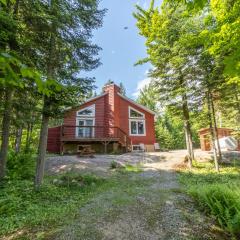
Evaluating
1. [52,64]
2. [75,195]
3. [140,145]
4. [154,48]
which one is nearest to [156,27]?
[154,48]

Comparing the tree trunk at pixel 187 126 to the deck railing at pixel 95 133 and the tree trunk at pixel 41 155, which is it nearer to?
the deck railing at pixel 95 133

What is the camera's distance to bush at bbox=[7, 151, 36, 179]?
8041mm

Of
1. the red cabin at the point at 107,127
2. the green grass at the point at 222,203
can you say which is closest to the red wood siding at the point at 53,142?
the red cabin at the point at 107,127

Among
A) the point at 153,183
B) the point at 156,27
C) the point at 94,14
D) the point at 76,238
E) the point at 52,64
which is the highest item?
the point at 156,27

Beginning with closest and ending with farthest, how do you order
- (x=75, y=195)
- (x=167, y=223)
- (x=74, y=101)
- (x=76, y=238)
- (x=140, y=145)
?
1. (x=76, y=238)
2. (x=167, y=223)
3. (x=75, y=195)
4. (x=74, y=101)
5. (x=140, y=145)

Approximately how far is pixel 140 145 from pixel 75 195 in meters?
12.6

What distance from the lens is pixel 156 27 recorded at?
1090 cm

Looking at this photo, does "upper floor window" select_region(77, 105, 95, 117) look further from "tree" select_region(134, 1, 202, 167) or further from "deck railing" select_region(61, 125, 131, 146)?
"tree" select_region(134, 1, 202, 167)

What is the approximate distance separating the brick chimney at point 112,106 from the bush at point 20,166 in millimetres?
8965

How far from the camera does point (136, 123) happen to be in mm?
19000

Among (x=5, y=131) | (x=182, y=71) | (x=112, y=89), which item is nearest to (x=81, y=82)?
(x=5, y=131)

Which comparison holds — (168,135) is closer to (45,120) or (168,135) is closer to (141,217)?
(45,120)

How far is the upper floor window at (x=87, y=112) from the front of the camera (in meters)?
17.7

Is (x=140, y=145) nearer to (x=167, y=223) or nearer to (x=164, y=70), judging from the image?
(x=164, y=70)
